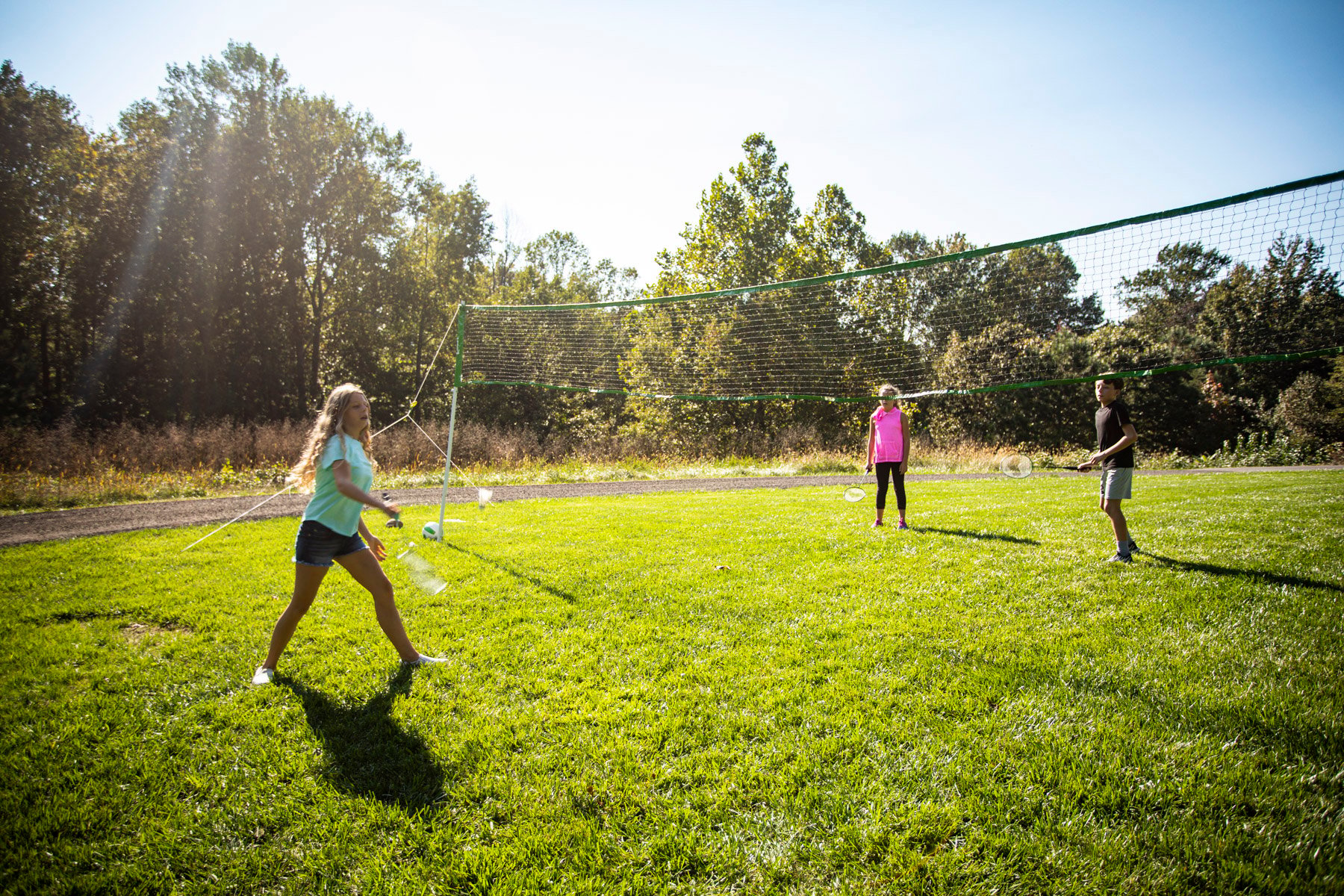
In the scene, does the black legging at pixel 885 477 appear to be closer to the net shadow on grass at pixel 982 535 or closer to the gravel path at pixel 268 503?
the net shadow on grass at pixel 982 535

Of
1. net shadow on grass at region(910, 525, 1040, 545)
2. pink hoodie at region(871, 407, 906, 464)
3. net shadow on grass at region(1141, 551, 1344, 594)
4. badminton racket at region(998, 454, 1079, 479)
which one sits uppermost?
pink hoodie at region(871, 407, 906, 464)

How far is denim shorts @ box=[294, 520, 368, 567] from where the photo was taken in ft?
11.4

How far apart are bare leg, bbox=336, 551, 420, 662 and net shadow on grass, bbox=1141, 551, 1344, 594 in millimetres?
6387

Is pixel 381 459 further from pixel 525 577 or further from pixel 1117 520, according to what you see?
pixel 1117 520

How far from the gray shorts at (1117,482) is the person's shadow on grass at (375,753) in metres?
6.22

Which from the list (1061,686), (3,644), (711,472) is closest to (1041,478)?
(711,472)

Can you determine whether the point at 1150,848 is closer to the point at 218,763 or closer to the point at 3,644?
the point at 218,763

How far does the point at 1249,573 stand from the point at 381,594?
22.6 ft

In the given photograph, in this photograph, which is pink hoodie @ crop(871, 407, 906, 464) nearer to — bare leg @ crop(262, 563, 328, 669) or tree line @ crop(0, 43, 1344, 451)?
bare leg @ crop(262, 563, 328, 669)

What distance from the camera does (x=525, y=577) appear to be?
5500 millimetres

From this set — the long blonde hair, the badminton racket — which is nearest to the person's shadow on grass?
the long blonde hair

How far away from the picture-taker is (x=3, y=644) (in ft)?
13.3

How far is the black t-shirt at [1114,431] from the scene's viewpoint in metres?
5.79

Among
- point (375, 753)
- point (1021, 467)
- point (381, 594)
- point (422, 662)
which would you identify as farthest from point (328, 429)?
point (1021, 467)
